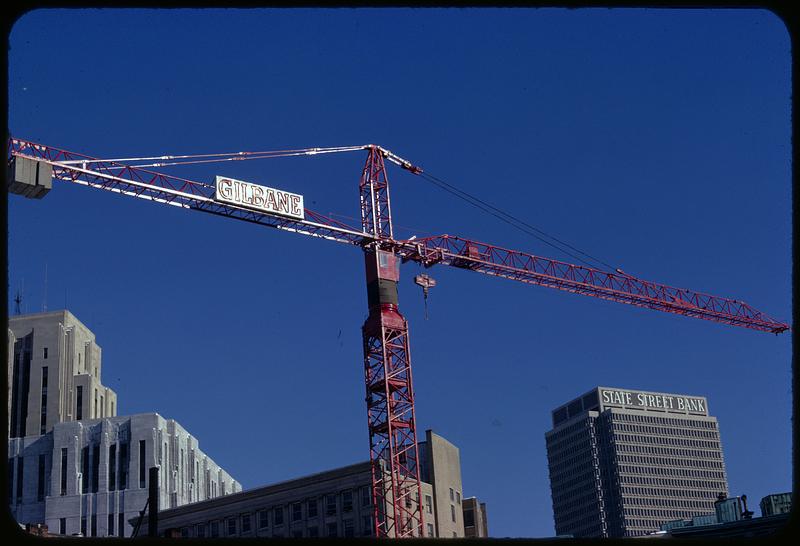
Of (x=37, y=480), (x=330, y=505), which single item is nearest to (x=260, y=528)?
(x=330, y=505)

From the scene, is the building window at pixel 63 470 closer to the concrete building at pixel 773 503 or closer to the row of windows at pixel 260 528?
the row of windows at pixel 260 528

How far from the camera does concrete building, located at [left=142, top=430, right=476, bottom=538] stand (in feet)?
383

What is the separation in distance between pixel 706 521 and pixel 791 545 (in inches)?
4692

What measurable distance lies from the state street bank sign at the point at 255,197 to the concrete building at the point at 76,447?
170 feet

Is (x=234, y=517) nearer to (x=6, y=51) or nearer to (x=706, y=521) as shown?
(x=706, y=521)

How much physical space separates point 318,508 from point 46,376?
209 ft

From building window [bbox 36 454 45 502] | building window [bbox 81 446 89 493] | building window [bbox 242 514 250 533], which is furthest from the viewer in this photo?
building window [bbox 36 454 45 502]

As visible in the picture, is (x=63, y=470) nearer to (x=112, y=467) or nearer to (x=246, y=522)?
(x=112, y=467)

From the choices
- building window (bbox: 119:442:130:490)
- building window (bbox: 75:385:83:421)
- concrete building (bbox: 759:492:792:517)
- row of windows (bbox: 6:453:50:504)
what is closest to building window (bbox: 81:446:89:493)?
building window (bbox: 119:442:130:490)

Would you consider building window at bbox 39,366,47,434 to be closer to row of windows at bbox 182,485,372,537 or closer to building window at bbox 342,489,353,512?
row of windows at bbox 182,485,372,537

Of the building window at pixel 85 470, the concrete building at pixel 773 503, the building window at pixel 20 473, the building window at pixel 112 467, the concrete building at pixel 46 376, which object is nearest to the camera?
the concrete building at pixel 773 503

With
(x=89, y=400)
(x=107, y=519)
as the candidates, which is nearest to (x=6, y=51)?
(x=107, y=519)

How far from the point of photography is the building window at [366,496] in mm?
116562

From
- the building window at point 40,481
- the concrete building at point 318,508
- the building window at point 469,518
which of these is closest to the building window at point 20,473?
the building window at point 40,481
